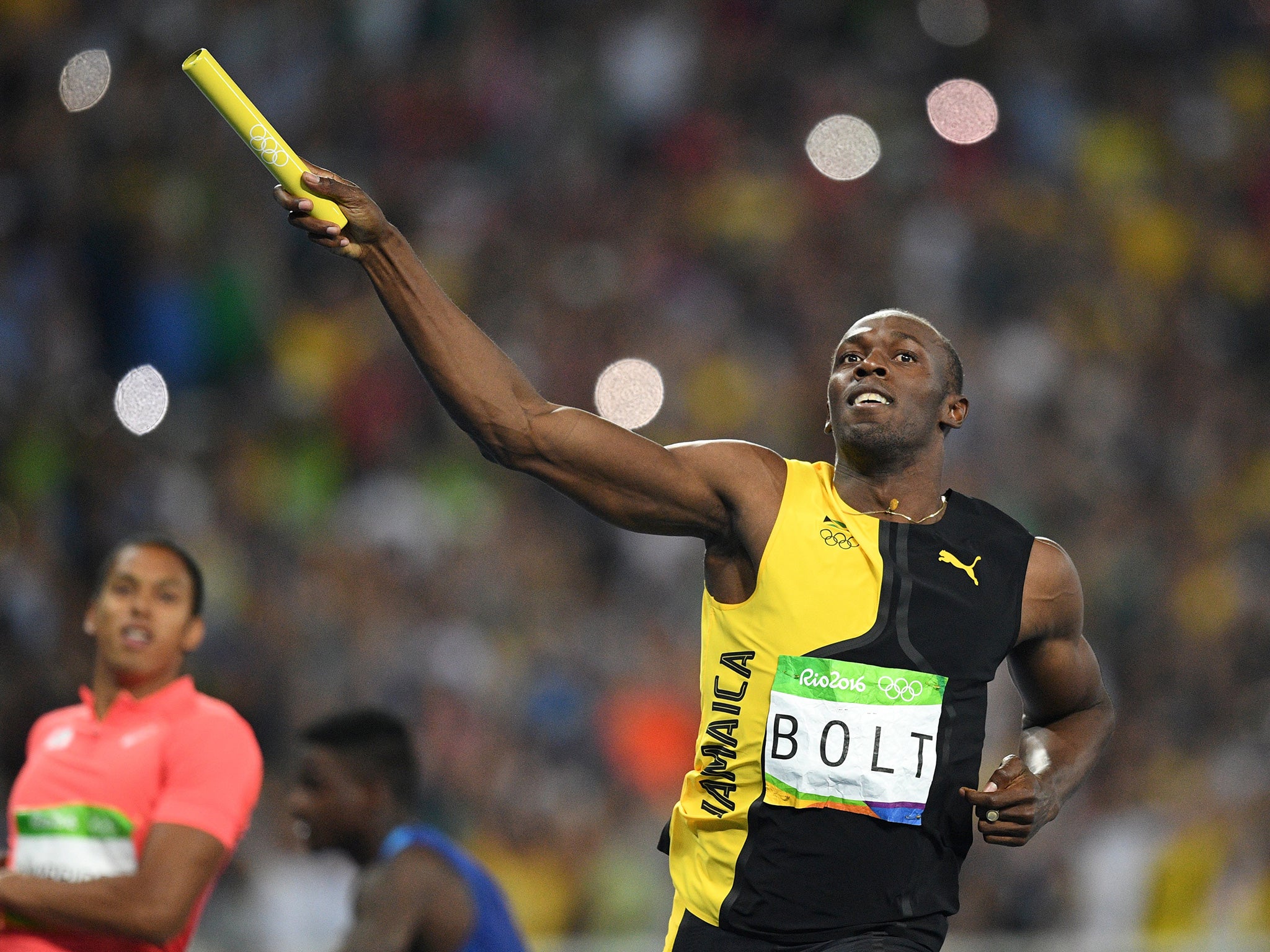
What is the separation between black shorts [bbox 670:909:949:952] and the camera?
10.3 feet

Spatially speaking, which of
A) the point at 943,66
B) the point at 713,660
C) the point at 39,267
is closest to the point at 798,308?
the point at 943,66

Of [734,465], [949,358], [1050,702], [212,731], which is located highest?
[949,358]

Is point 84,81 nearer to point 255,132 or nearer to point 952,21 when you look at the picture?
point 952,21

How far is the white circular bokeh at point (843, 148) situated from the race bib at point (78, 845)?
7.82 m

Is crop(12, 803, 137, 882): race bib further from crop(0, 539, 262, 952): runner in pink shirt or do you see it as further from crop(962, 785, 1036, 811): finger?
crop(962, 785, 1036, 811): finger

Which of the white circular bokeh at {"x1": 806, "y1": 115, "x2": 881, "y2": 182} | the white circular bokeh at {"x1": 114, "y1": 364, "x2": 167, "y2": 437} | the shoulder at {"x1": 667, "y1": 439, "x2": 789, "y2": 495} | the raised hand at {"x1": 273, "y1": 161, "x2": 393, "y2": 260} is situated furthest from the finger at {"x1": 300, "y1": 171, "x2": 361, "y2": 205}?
the white circular bokeh at {"x1": 806, "y1": 115, "x2": 881, "y2": 182}

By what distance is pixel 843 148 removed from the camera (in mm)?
10820

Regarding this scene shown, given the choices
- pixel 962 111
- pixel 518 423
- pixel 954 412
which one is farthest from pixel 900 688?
pixel 962 111

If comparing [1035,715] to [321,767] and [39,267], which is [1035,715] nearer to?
[321,767]

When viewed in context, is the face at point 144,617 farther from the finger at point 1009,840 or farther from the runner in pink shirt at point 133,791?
the finger at point 1009,840

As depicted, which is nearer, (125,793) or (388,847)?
(125,793)

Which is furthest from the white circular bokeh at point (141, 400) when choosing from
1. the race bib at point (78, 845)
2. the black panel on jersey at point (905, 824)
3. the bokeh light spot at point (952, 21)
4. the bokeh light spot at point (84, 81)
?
the bokeh light spot at point (952, 21)

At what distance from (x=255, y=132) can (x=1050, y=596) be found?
198cm

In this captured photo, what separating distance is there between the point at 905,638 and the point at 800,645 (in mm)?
228
